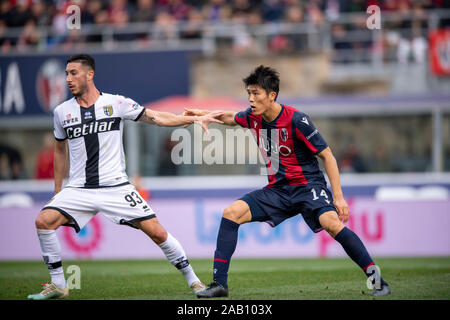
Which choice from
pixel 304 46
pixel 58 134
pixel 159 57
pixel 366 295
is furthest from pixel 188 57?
pixel 366 295

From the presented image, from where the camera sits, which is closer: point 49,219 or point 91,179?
point 49,219

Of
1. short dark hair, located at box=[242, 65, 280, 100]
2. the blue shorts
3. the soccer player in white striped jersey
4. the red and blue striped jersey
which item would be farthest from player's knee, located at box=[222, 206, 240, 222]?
short dark hair, located at box=[242, 65, 280, 100]

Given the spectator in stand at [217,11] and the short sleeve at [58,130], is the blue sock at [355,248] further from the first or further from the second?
the spectator in stand at [217,11]

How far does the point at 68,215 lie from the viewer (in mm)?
6547

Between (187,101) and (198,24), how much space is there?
2659mm

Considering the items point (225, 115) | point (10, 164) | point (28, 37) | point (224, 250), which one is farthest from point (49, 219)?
point (28, 37)

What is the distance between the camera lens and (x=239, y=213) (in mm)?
6539

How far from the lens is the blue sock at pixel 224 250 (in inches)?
255

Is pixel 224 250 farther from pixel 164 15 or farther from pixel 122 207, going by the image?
pixel 164 15

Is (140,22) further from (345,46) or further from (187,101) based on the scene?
(345,46)

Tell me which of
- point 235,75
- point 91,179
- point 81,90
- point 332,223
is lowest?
point 332,223

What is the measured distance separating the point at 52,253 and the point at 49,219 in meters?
0.39

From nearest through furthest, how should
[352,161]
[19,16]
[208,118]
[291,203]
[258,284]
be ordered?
1. [291,203]
2. [208,118]
3. [258,284]
4. [352,161]
5. [19,16]

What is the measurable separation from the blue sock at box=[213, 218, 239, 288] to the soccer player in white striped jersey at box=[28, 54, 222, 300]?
0.33m
